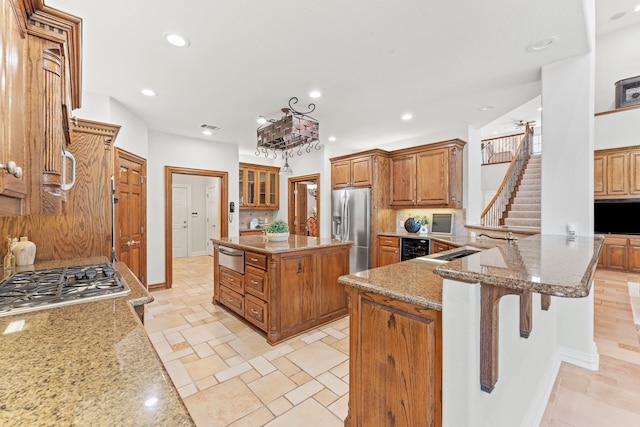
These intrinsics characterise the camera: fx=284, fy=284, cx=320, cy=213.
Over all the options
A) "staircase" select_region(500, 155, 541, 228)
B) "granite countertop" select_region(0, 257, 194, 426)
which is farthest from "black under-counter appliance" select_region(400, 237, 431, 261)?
"granite countertop" select_region(0, 257, 194, 426)

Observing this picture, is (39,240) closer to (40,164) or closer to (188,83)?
(40,164)

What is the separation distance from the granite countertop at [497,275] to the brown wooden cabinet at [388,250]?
3.21m

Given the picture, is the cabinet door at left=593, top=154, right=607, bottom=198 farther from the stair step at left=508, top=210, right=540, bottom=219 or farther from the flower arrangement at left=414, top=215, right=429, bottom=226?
the flower arrangement at left=414, top=215, right=429, bottom=226

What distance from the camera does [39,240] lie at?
2.07m

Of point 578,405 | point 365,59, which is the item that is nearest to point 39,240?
point 365,59

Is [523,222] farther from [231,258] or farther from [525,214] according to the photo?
[231,258]

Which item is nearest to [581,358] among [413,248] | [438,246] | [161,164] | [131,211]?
[438,246]

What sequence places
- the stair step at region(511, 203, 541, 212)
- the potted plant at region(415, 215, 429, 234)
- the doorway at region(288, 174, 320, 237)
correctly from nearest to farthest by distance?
1. the potted plant at region(415, 215, 429, 234)
2. the stair step at region(511, 203, 541, 212)
3. the doorway at region(288, 174, 320, 237)

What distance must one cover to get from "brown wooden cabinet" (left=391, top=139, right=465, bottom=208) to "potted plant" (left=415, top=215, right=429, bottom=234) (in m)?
0.33

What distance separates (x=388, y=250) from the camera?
196 inches

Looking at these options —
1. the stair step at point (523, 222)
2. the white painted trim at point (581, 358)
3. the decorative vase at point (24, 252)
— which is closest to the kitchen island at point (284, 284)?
the decorative vase at point (24, 252)

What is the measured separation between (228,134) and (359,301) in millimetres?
4263

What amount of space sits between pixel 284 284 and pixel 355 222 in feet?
8.78

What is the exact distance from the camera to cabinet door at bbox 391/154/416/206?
497 cm
